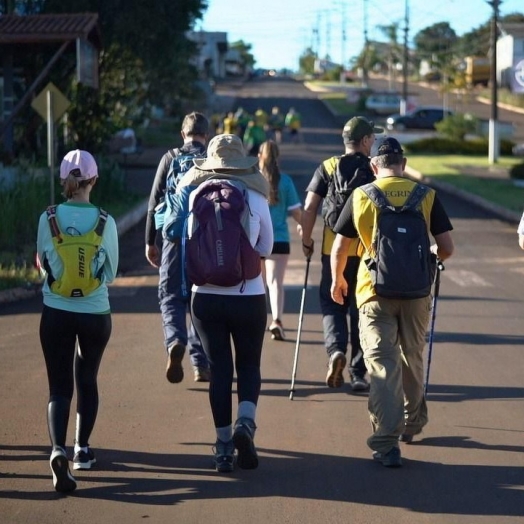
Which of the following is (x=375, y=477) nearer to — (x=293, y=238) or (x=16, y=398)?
(x=16, y=398)

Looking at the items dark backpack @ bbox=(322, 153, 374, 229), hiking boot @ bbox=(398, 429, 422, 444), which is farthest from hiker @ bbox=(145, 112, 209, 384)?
hiking boot @ bbox=(398, 429, 422, 444)

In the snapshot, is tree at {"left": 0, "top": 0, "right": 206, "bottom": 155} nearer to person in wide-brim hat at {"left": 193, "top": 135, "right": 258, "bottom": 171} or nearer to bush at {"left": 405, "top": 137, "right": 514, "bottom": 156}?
bush at {"left": 405, "top": 137, "right": 514, "bottom": 156}

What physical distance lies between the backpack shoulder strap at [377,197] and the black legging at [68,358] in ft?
5.71

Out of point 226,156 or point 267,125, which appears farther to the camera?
point 267,125

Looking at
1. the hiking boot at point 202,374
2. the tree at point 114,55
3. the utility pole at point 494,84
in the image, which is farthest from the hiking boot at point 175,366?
the utility pole at point 494,84

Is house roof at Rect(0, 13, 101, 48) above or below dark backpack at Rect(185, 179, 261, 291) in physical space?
above

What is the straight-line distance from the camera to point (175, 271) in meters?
8.76

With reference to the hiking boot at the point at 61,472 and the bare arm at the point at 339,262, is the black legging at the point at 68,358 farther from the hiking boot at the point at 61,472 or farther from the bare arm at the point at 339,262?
the bare arm at the point at 339,262

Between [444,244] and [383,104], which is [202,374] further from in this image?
[383,104]

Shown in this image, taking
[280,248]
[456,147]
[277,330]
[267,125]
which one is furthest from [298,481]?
[267,125]

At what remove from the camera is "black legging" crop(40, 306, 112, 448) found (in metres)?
6.33

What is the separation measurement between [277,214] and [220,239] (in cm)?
451

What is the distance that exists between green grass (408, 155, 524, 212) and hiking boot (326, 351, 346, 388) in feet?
52.7

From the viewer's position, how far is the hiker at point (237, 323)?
21.3 feet
